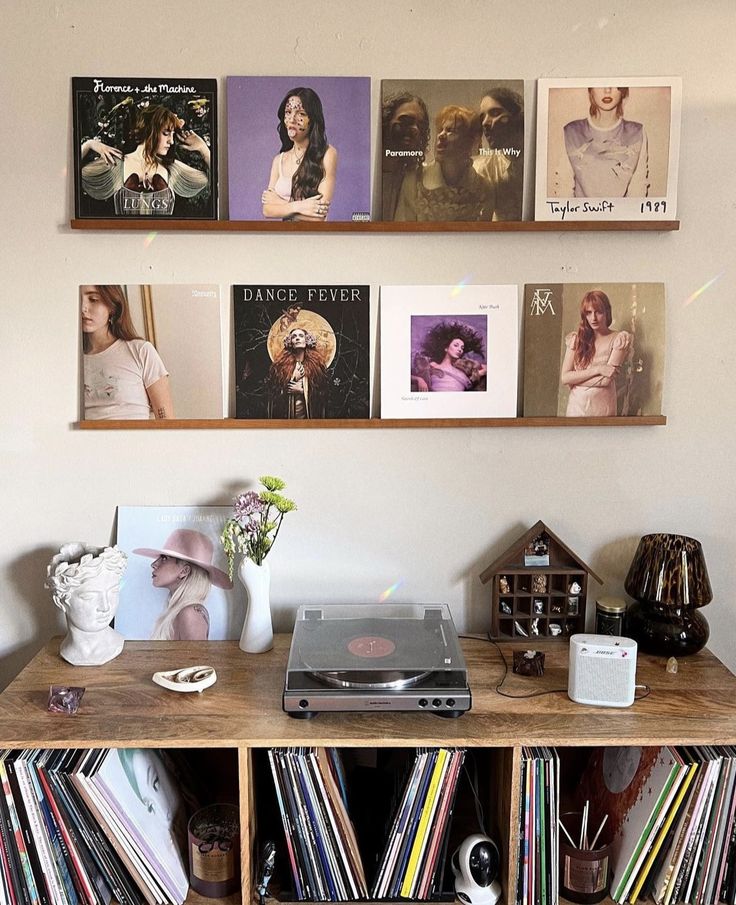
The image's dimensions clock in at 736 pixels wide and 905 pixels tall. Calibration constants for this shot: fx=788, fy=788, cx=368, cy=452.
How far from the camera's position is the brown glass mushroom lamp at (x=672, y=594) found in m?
1.65

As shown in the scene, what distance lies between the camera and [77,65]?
5.43ft

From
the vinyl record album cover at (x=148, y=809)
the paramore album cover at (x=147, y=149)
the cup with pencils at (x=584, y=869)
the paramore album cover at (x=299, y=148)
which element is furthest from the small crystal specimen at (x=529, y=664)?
the paramore album cover at (x=147, y=149)

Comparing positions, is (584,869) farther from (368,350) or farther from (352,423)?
(368,350)

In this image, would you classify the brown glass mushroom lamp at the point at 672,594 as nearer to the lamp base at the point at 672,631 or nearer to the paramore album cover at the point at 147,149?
the lamp base at the point at 672,631

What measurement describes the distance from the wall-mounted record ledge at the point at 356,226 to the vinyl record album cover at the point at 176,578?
2.02 feet

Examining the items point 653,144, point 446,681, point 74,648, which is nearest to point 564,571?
point 446,681

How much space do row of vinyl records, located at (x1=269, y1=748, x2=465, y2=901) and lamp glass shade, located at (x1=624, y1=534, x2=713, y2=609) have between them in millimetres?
595

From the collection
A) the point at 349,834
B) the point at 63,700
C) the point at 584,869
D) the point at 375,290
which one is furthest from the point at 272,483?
the point at 584,869

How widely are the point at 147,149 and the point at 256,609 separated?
1.00 meters

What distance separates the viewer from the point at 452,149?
168 cm

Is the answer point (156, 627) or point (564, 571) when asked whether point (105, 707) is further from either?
point (564, 571)

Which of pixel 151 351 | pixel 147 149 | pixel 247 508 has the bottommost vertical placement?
pixel 247 508

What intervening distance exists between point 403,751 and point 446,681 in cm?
23

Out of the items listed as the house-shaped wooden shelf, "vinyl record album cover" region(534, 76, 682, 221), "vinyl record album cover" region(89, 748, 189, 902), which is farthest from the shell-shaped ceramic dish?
"vinyl record album cover" region(534, 76, 682, 221)
